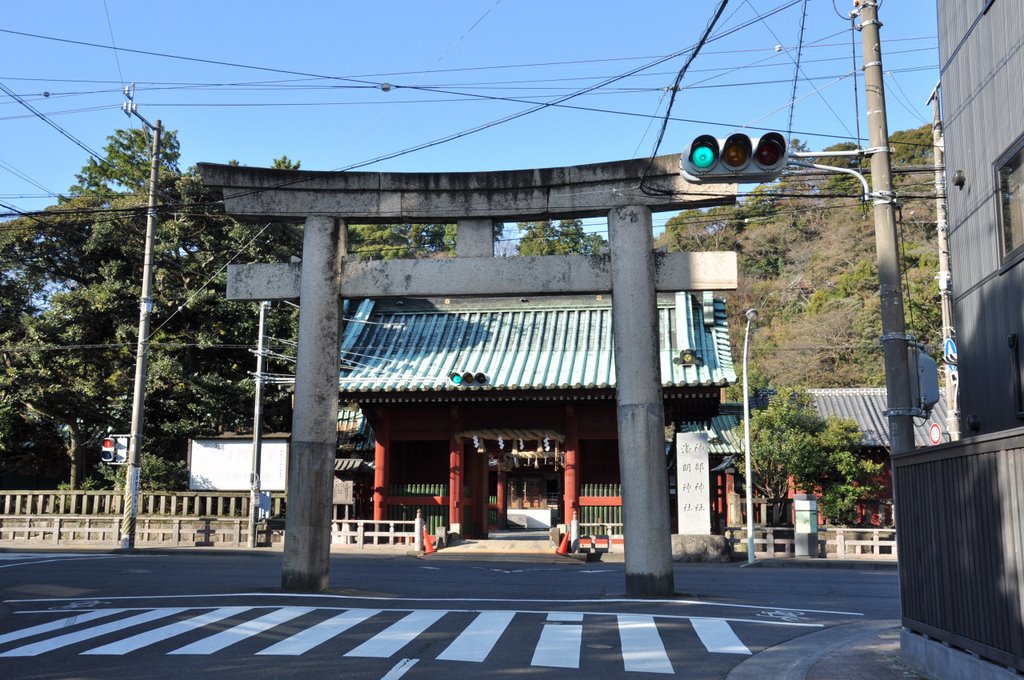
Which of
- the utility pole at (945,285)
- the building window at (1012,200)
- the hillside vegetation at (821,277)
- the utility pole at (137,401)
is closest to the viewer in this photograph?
the building window at (1012,200)

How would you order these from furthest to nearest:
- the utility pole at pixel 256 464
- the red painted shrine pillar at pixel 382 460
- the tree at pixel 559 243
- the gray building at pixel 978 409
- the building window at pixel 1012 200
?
the tree at pixel 559 243, the red painted shrine pillar at pixel 382 460, the utility pole at pixel 256 464, the building window at pixel 1012 200, the gray building at pixel 978 409

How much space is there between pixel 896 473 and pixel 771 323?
2009 inches

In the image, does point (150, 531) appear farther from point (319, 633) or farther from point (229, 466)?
point (319, 633)

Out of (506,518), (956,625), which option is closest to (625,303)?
(956,625)

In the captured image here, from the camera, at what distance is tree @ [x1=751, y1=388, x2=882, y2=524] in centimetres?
3041

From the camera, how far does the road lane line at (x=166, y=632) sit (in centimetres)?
920

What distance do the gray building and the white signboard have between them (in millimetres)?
23074

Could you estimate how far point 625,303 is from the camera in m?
14.2

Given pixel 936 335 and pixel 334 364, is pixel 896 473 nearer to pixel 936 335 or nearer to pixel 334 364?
pixel 334 364

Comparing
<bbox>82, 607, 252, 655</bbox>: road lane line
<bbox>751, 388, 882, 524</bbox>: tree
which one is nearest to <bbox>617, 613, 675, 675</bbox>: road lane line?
<bbox>82, 607, 252, 655</bbox>: road lane line

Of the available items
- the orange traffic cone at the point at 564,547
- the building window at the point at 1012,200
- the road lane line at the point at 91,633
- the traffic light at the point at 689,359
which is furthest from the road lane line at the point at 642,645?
the traffic light at the point at 689,359

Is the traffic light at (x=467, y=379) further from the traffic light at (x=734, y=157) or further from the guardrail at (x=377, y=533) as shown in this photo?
the traffic light at (x=734, y=157)

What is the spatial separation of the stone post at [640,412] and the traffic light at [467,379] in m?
14.7

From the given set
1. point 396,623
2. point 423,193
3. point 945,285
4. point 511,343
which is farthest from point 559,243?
point 396,623
